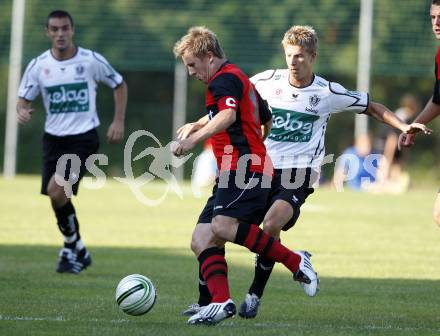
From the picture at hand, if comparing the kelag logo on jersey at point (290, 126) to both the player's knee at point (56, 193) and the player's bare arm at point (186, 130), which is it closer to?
the player's bare arm at point (186, 130)

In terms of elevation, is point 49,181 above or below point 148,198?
above

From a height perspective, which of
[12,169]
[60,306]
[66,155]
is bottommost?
[12,169]

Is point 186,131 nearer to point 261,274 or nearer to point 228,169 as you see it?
point 228,169

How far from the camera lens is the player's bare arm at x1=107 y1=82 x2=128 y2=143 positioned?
31.8 feet

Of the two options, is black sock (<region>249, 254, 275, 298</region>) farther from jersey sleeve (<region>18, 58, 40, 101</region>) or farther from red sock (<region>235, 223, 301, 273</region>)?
jersey sleeve (<region>18, 58, 40, 101</region>)

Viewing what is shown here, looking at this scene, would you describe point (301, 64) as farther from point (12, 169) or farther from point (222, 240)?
point (12, 169)

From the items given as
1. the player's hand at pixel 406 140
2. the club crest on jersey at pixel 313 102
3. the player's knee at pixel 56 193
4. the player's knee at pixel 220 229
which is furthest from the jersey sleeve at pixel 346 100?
the player's knee at pixel 56 193

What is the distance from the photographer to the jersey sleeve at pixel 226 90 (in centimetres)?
622

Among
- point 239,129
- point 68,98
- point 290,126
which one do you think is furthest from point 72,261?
point 239,129

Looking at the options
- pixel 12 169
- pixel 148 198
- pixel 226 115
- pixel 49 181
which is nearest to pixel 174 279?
pixel 49 181

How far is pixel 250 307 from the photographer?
22.6ft

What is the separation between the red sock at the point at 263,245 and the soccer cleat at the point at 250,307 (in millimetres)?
417

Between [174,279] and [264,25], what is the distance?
18590 mm

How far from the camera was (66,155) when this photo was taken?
9.69 metres
